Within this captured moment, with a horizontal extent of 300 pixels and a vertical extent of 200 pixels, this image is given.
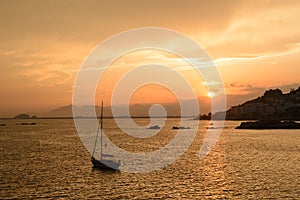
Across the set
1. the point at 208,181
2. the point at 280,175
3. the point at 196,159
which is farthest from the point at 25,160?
the point at 280,175

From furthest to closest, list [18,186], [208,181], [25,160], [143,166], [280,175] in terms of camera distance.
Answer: [25,160], [143,166], [280,175], [208,181], [18,186]

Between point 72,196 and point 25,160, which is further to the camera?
point 25,160

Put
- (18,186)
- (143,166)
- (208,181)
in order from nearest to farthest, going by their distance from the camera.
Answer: (18,186) → (208,181) → (143,166)

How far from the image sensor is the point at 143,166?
243 ft

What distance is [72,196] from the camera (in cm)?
4750

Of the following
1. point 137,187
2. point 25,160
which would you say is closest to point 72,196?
point 137,187

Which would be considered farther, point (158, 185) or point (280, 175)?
point (280, 175)

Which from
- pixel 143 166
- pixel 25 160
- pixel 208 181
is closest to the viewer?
pixel 208 181

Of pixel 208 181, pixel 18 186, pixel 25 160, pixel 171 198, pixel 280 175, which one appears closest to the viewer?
pixel 171 198

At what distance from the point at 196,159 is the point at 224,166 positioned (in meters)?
12.7

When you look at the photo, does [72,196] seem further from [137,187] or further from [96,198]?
[137,187]

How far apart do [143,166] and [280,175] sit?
26560 mm

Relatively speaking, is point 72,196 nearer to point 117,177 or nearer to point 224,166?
point 117,177

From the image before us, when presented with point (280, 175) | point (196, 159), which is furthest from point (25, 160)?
point (280, 175)
